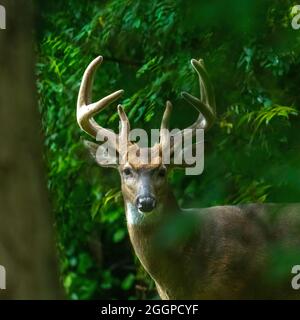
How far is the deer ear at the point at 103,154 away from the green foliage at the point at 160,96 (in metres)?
0.27

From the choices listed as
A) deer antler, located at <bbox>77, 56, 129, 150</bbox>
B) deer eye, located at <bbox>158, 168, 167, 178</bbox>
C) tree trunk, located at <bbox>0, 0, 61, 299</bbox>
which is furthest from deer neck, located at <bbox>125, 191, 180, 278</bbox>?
tree trunk, located at <bbox>0, 0, 61, 299</bbox>

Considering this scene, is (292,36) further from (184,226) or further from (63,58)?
(63,58)

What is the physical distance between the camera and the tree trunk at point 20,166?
2.74 metres

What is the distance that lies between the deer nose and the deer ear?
556 mm

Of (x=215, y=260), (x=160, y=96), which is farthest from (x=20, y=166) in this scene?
(x=215, y=260)

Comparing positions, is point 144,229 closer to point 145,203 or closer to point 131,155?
point 145,203

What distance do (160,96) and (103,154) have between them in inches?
35.7

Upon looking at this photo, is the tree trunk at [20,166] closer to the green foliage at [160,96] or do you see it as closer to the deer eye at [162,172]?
the green foliage at [160,96]

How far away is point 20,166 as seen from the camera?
2.75 meters

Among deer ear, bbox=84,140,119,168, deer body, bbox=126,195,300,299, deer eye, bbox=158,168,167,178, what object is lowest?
deer body, bbox=126,195,300,299

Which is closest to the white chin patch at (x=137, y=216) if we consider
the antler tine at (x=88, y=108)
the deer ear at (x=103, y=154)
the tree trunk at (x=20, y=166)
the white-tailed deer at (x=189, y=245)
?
the white-tailed deer at (x=189, y=245)

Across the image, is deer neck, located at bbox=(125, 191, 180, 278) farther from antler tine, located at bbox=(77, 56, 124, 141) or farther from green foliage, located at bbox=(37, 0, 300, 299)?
antler tine, located at bbox=(77, 56, 124, 141)

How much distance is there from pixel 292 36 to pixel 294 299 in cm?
407

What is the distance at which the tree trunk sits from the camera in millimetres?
2738
